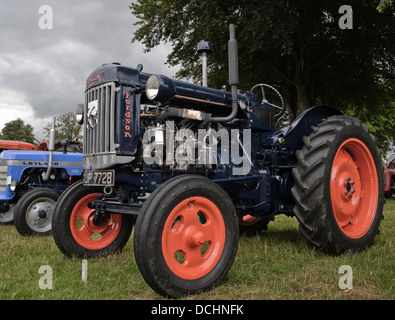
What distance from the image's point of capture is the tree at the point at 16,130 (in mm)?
50812

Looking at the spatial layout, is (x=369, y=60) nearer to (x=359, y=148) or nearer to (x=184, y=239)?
(x=359, y=148)

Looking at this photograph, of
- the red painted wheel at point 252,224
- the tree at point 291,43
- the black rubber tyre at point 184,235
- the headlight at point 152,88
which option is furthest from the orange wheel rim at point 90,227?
the tree at point 291,43

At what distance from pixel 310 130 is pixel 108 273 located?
8.66 ft

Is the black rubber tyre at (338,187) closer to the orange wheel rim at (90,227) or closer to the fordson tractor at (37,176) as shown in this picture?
the orange wheel rim at (90,227)

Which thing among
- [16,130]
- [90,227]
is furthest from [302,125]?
[16,130]

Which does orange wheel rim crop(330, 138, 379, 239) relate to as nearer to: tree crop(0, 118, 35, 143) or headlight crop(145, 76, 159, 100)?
headlight crop(145, 76, 159, 100)

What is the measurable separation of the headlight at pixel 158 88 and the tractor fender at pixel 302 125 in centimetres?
151

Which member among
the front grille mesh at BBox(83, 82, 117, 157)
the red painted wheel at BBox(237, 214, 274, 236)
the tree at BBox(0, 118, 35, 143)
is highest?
the tree at BBox(0, 118, 35, 143)

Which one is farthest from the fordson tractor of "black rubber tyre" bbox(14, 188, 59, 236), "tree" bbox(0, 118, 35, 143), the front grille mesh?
"tree" bbox(0, 118, 35, 143)

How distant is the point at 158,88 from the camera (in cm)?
313

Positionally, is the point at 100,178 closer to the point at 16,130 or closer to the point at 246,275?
the point at 246,275

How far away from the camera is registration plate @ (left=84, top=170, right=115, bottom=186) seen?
10.4 ft

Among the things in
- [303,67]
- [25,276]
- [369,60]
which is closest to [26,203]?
[25,276]
